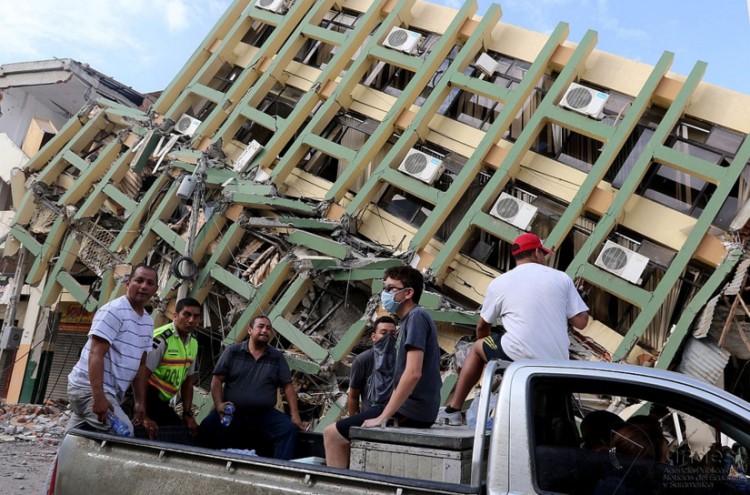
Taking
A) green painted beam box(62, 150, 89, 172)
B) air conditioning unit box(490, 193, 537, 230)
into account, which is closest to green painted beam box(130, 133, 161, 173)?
green painted beam box(62, 150, 89, 172)

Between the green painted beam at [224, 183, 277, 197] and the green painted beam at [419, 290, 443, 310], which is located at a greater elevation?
the green painted beam at [224, 183, 277, 197]

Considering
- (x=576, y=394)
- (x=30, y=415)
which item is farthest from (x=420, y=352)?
(x=30, y=415)

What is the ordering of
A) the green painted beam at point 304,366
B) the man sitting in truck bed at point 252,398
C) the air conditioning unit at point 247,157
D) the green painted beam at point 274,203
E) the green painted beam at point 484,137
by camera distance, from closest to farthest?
the man sitting in truck bed at point 252,398, the green painted beam at point 304,366, the green painted beam at point 484,137, the green painted beam at point 274,203, the air conditioning unit at point 247,157

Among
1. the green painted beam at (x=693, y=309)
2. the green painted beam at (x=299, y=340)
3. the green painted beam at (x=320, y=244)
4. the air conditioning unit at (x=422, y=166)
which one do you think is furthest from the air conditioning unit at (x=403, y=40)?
the green painted beam at (x=693, y=309)

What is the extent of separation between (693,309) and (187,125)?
985 cm

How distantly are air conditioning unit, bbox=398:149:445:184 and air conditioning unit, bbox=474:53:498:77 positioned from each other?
1893 mm

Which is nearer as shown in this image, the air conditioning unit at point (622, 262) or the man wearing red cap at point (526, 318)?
the man wearing red cap at point (526, 318)

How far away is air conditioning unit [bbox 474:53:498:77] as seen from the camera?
37.2ft

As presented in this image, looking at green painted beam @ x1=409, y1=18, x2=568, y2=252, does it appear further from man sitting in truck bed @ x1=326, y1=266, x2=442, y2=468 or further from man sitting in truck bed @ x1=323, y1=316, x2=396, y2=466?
man sitting in truck bed @ x1=326, y1=266, x2=442, y2=468

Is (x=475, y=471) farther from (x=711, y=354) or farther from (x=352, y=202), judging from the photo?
(x=352, y=202)

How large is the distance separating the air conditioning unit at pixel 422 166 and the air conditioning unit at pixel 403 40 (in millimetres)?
2191

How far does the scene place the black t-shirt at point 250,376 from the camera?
559cm

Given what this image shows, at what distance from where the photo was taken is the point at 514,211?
980 cm

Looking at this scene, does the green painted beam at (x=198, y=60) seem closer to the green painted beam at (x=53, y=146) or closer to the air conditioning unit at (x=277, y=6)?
the air conditioning unit at (x=277, y=6)
